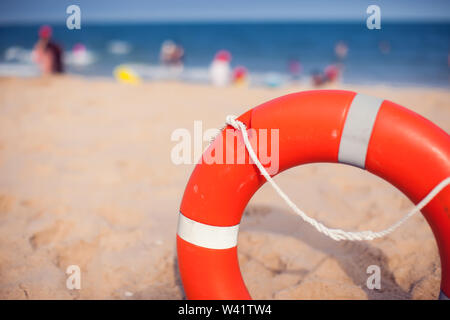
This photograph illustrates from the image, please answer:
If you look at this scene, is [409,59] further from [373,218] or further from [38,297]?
[38,297]

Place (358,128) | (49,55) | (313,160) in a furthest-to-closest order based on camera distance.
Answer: (49,55), (313,160), (358,128)

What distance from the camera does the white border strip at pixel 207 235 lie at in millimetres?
1395

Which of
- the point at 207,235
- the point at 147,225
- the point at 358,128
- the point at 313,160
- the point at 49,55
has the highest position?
the point at 49,55

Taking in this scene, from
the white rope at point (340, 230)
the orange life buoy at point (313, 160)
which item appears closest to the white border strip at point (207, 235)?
the orange life buoy at point (313, 160)

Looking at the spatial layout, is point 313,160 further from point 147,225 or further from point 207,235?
point 147,225

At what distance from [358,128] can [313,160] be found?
201mm

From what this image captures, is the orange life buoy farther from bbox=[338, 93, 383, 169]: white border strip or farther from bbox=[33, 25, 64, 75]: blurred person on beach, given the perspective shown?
bbox=[33, 25, 64, 75]: blurred person on beach

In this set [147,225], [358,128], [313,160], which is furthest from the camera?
[147,225]

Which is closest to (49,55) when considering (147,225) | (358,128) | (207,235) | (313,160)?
(147,225)

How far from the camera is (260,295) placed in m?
1.76

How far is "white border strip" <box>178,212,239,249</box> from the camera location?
139cm

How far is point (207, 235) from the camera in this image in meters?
1.39
